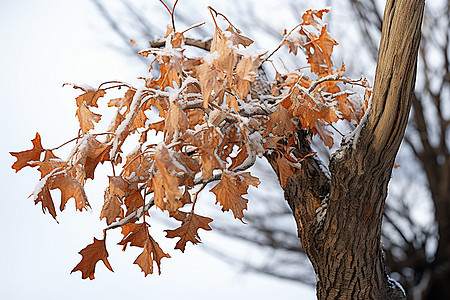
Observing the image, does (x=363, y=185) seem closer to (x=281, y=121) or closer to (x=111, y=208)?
(x=281, y=121)

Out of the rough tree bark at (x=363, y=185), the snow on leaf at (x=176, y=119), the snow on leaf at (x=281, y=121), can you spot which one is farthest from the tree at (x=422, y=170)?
the snow on leaf at (x=176, y=119)

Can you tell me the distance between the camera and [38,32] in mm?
1862

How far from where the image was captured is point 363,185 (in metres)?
0.61

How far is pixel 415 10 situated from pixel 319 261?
0.34 meters

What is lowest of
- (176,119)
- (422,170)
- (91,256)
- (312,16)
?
(91,256)

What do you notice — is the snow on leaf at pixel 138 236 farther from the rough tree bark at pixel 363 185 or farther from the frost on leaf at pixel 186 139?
the rough tree bark at pixel 363 185

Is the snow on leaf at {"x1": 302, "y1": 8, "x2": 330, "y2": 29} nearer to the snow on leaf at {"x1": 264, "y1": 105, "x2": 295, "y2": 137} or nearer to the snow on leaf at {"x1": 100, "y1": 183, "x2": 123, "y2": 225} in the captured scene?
the snow on leaf at {"x1": 264, "y1": 105, "x2": 295, "y2": 137}

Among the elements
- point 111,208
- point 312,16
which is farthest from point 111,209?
point 312,16

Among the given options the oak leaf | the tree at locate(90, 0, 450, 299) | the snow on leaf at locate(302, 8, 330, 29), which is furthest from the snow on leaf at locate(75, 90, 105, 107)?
the tree at locate(90, 0, 450, 299)

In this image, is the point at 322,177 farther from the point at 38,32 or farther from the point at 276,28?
the point at 38,32

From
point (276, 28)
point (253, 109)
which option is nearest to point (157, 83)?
point (253, 109)

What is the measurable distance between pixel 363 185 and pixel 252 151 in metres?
0.15

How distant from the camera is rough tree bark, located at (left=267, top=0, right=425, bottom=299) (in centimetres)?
55

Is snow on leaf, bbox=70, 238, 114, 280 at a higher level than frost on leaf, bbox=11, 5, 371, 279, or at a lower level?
lower
